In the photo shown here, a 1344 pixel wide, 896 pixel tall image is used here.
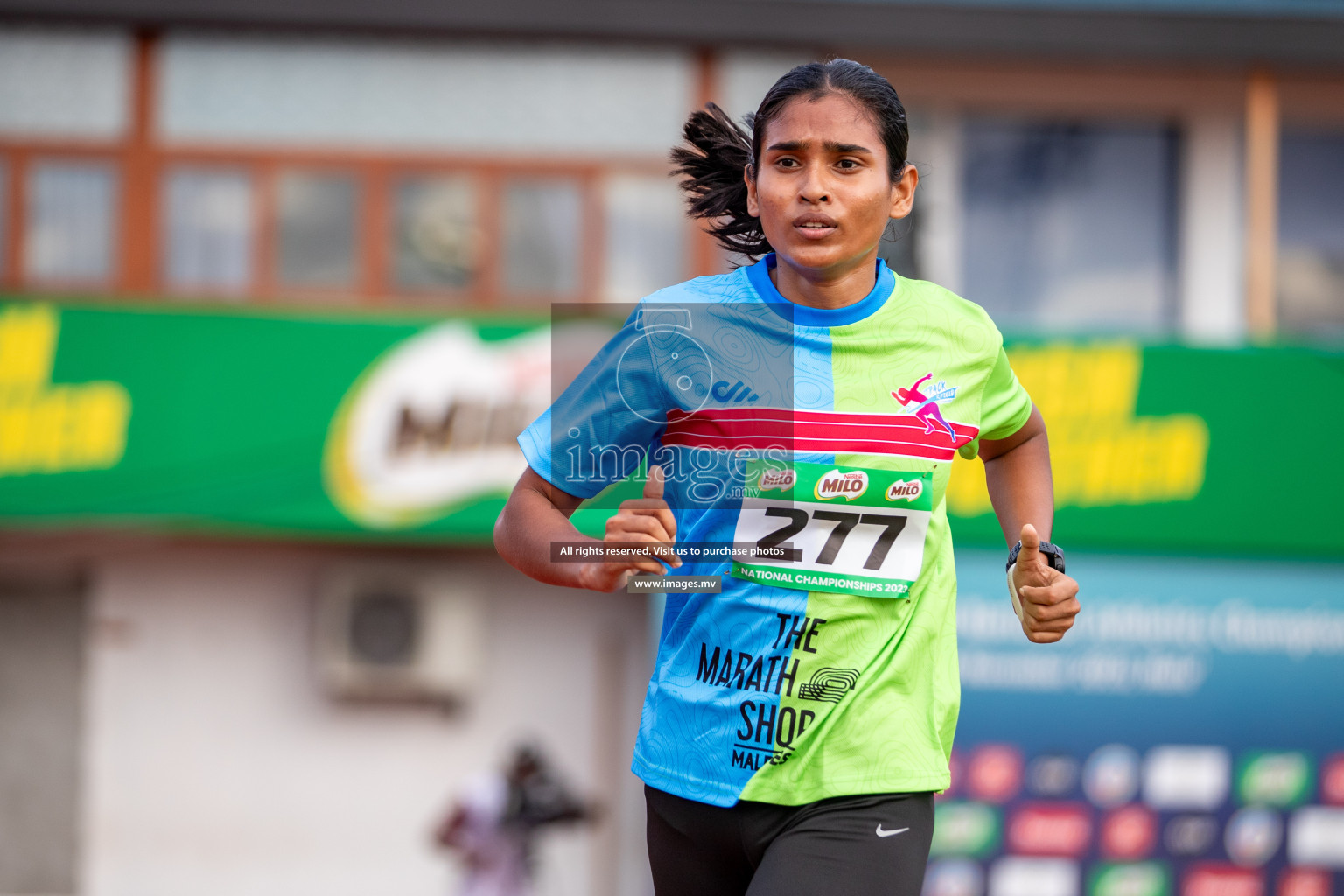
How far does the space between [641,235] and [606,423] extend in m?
5.96

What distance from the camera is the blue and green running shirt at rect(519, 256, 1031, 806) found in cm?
211

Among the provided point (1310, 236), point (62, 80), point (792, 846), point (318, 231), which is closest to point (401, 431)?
point (318, 231)

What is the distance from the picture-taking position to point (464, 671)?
25.4 ft

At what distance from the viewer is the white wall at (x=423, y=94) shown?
782 cm

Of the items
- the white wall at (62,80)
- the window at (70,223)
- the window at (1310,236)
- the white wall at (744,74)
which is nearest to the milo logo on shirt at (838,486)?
the white wall at (744,74)

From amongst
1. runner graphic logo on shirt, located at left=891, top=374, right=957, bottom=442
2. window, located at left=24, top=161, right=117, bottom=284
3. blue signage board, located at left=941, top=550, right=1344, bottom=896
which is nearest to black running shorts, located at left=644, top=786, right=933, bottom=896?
runner graphic logo on shirt, located at left=891, top=374, right=957, bottom=442

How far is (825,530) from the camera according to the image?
212 cm

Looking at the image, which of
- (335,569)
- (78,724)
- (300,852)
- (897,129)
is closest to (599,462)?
(897,129)

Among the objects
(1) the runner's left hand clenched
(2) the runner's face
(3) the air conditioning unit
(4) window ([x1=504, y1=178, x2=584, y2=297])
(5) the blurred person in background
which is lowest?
(5) the blurred person in background

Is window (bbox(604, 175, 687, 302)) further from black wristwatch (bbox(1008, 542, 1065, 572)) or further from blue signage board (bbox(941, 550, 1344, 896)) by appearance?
black wristwatch (bbox(1008, 542, 1065, 572))

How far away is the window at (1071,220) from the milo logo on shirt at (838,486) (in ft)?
22.0

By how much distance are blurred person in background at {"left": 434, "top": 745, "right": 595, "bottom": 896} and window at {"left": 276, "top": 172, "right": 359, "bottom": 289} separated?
124 inches

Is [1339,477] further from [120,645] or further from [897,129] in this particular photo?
[120,645]

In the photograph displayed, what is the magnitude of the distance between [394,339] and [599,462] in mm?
5384
